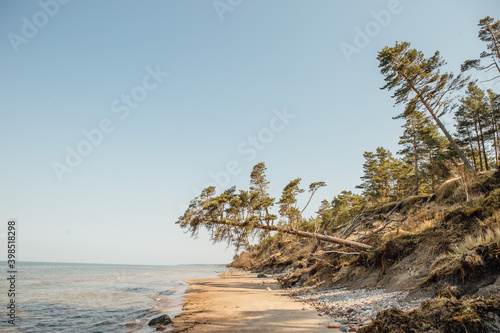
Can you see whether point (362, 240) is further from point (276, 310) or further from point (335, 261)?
point (276, 310)

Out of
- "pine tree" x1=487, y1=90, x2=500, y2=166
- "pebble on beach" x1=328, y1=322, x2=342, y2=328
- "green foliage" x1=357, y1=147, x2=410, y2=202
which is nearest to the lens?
"pebble on beach" x1=328, y1=322, x2=342, y2=328

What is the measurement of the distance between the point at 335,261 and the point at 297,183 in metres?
5.74

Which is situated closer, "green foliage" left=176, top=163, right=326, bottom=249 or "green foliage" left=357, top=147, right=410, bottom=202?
"green foliage" left=176, top=163, right=326, bottom=249

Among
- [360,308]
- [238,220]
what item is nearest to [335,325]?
[360,308]

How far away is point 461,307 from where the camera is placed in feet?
11.7

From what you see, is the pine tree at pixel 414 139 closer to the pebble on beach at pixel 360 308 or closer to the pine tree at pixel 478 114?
the pine tree at pixel 478 114

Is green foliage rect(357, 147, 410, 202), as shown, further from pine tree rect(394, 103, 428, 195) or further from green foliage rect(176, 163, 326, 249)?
green foliage rect(176, 163, 326, 249)

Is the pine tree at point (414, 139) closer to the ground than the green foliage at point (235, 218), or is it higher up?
higher up

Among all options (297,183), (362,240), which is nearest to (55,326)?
(297,183)

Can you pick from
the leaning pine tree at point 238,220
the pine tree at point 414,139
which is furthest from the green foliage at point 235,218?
the pine tree at point 414,139

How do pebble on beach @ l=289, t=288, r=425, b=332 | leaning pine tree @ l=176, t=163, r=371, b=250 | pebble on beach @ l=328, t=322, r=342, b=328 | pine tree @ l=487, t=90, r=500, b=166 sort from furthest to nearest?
pine tree @ l=487, t=90, r=500, b=166, leaning pine tree @ l=176, t=163, r=371, b=250, pebble on beach @ l=328, t=322, r=342, b=328, pebble on beach @ l=289, t=288, r=425, b=332

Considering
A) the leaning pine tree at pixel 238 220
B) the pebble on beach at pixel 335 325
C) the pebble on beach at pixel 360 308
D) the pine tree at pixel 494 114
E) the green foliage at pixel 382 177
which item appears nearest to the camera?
the pebble on beach at pixel 360 308

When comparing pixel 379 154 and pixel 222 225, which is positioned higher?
pixel 379 154

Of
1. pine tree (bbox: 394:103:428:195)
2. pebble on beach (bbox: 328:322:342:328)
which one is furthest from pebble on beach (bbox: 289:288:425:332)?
pine tree (bbox: 394:103:428:195)
